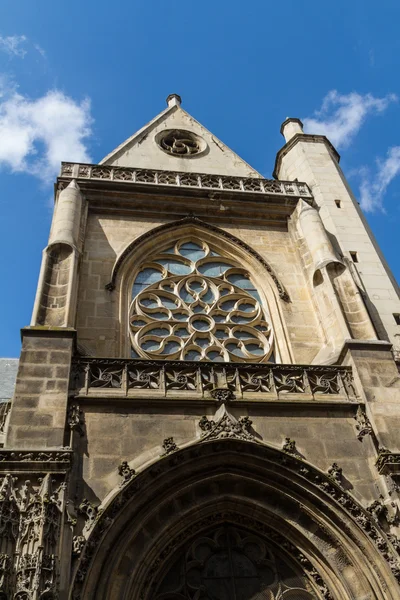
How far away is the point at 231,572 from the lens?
7.77 meters

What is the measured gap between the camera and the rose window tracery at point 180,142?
16.3 m

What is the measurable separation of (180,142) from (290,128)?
3176mm

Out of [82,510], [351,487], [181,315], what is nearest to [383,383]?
[351,487]

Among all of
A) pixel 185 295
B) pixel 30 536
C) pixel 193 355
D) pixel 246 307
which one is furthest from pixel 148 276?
pixel 30 536

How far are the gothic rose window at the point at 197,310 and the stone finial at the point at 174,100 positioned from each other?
8066 mm

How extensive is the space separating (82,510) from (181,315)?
482 centimetres

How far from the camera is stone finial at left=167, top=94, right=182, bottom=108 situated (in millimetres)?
19398

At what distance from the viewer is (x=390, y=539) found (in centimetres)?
743

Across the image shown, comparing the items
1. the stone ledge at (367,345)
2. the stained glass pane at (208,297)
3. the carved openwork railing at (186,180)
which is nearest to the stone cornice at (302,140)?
the carved openwork railing at (186,180)

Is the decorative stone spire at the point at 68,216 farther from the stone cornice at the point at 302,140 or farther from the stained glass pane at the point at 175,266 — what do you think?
the stone cornice at the point at 302,140

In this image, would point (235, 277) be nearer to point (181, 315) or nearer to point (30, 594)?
point (181, 315)

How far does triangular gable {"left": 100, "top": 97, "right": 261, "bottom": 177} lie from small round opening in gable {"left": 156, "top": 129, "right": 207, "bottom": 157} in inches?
3.9

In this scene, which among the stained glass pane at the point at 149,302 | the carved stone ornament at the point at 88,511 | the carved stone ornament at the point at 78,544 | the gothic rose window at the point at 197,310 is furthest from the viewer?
the stained glass pane at the point at 149,302

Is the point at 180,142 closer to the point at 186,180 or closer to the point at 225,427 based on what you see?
the point at 186,180
